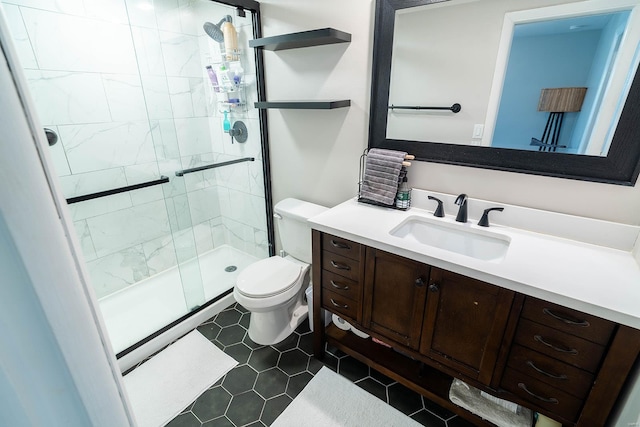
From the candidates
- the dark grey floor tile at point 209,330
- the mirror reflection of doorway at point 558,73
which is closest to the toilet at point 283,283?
the dark grey floor tile at point 209,330

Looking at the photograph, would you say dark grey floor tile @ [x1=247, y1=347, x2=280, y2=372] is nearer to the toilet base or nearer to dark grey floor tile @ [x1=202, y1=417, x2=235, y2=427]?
the toilet base

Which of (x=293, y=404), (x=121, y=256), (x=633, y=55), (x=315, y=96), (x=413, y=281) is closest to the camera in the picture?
(x=633, y=55)

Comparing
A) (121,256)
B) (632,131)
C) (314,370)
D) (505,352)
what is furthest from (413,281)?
(121,256)

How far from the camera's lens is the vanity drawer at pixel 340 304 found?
1.55 metres

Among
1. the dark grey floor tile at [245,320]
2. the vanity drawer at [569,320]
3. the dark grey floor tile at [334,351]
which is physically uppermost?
the vanity drawer at [569,320]

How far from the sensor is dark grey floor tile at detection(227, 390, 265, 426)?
4.90 feet

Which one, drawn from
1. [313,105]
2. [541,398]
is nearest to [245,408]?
[541,398]

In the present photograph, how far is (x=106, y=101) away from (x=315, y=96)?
1.35 metres

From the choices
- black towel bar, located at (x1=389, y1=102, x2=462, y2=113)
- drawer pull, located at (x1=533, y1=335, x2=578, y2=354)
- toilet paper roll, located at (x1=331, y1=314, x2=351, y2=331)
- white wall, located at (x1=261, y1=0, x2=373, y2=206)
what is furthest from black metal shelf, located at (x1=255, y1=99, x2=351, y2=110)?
drawer pull, located at (x1=533, y1=335, x2=578, y2=354)

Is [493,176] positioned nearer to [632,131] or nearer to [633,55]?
[632,131]

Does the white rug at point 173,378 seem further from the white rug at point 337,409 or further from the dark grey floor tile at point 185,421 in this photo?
the white rug at point 337,409

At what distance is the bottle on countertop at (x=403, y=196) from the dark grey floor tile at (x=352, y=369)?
3.09 feet

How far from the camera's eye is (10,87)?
32cm

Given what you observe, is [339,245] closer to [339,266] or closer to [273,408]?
[339,266]
